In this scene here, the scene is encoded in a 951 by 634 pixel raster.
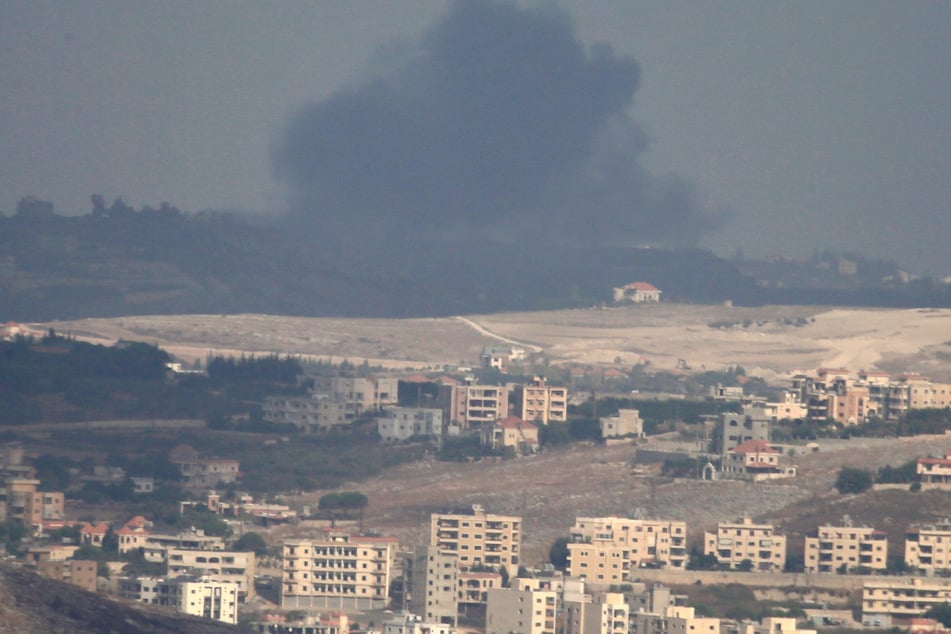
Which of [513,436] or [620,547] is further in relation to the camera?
[513,436]

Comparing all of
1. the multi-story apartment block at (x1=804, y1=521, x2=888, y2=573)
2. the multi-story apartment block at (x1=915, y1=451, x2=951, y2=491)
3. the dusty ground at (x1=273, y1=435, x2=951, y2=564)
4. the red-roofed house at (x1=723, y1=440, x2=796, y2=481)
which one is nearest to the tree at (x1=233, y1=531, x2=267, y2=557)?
the dusty ground at (x1=273, y1=435, x2=951, y2=564)

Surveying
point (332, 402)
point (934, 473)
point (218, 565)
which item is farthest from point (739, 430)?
point (218, 565)

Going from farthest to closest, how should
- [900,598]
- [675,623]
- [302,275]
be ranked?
[302,275] < [900,598] < [675,623]

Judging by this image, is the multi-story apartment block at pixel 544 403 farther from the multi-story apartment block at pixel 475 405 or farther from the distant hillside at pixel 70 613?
the distant hillside at pixel 70 613

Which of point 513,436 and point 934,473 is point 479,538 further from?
point 513,436

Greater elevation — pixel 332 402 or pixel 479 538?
pixel 332 402

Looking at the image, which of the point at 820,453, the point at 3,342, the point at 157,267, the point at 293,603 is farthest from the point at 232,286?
the point at 293,603

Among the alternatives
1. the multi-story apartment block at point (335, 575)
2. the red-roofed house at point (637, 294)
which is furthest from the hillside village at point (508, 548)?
the red-roofed house at point (637, 294)
